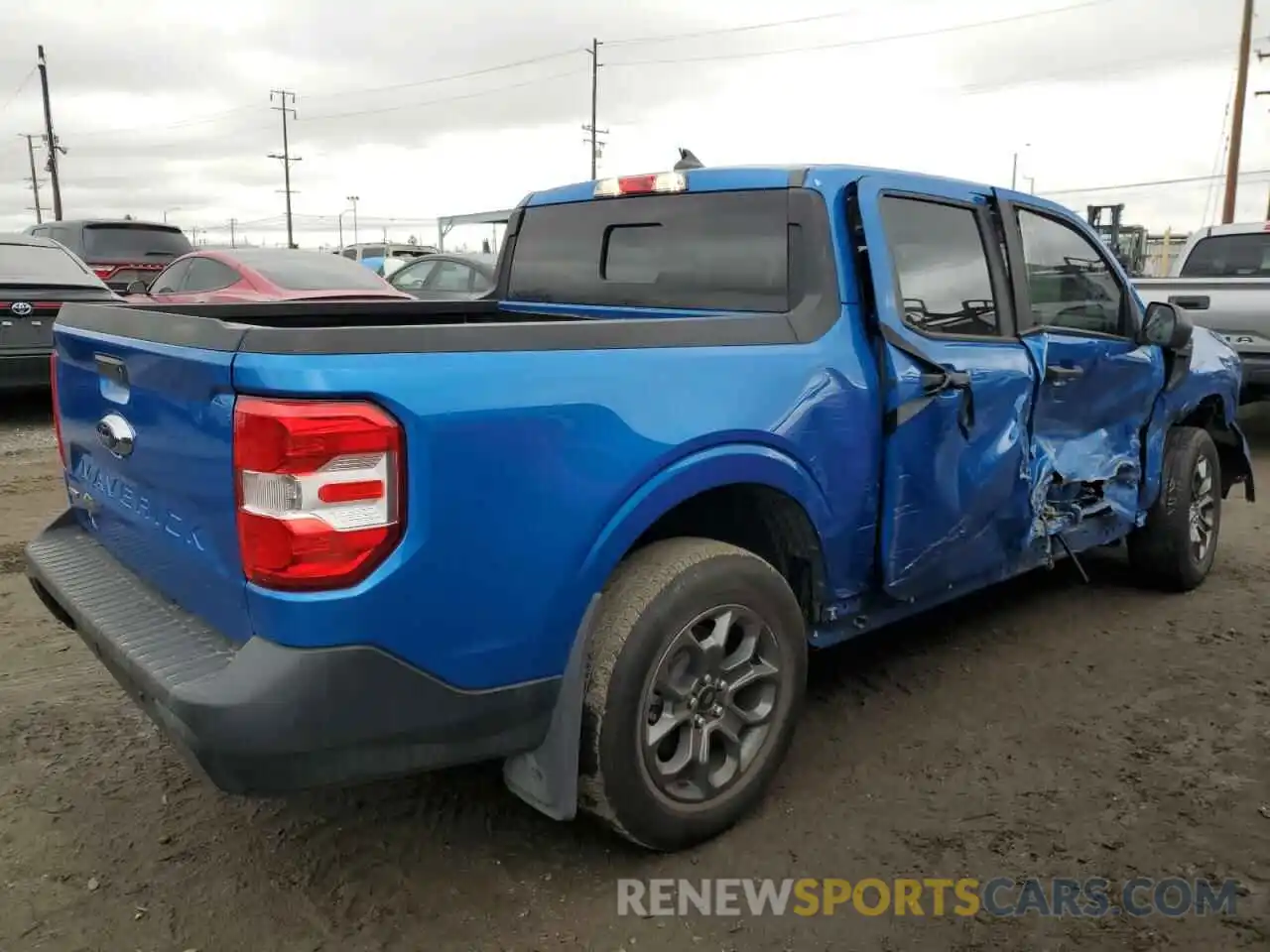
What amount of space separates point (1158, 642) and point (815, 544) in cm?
224

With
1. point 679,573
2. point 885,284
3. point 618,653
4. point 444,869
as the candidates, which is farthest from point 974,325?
point 444,869

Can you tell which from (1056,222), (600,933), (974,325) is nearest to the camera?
(600,933)

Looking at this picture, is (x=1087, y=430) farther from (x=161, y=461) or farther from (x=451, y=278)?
(x=451, y=278)

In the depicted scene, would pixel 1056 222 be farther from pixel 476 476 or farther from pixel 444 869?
pixel 444 869

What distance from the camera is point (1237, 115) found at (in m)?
→ 24.6

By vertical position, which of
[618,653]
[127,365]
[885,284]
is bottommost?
[618,653]

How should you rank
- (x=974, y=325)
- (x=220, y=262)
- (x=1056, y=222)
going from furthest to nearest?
(x=220, y=262)
(x=1056, y=222)
(x=974, y=325)

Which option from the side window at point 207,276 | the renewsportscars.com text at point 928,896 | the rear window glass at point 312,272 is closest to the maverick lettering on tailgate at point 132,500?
the renewsportscars.com text at point 928,896

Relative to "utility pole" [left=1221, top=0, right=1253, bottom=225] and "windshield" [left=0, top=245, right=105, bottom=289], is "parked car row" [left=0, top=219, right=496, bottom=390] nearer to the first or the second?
"windshield" [left=0, top=245, right=105, bottom=289]

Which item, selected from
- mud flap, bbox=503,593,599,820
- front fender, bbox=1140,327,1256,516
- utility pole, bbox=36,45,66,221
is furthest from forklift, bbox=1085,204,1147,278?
utility pole, bbox=36,45,66,221

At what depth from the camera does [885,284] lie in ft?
10.4

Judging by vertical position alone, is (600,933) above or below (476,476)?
below

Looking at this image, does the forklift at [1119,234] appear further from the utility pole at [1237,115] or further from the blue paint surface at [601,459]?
the blue paint surface at [601,459]

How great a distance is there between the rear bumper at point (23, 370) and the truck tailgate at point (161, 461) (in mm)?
5873
